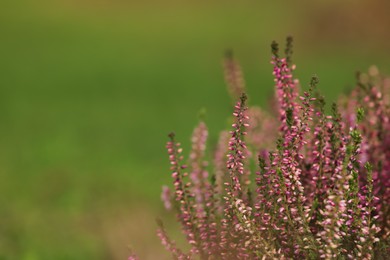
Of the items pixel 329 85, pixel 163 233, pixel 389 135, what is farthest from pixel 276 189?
pixel 329 85

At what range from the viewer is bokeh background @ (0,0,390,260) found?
26.4ft

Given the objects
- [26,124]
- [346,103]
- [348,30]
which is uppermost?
[348,30]

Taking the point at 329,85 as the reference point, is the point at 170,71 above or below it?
above

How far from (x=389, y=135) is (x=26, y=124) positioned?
8.20 metres

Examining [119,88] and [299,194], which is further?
[119,88]

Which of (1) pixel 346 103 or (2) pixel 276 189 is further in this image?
(1) pixel 346 103

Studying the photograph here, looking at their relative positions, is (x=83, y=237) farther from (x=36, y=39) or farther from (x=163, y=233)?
(x=36, y=39)

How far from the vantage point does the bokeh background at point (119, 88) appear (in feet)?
26.4

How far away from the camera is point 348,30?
22.3 meters

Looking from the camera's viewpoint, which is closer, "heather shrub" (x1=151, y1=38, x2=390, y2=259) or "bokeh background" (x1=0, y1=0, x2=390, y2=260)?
"heather shrub" (x1=151, y1=38, x2=390, y2=259)

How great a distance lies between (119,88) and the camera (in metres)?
15.5

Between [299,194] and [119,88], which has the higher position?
[119,88]

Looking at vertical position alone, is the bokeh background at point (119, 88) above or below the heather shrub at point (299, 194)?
above

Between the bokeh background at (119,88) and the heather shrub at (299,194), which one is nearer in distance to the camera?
the heather shrub at (299,194)
